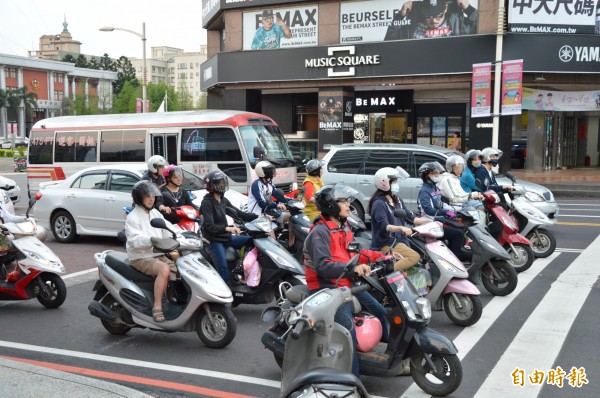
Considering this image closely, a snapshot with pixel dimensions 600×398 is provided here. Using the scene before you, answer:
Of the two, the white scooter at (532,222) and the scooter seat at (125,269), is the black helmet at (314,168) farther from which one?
the scooter seat at (125,269)

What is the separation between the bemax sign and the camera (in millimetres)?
27062

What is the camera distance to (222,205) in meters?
8.18

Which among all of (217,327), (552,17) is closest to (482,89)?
(552,17)

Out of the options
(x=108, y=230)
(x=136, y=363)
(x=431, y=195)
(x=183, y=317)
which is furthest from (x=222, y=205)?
(x=108, y=230)

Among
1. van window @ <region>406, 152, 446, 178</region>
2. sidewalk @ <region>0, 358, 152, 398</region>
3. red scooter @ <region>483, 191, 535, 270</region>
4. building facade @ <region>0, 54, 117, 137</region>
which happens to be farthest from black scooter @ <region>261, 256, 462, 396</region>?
building facade @ <region>0, 54, 117, 137</region>

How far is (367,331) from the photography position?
542 cm

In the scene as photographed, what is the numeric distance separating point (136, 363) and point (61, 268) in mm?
2435

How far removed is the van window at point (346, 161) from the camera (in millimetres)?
15078

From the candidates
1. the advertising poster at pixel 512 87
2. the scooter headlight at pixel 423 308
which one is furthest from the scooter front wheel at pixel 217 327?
the advertising poster at pixel 512 87

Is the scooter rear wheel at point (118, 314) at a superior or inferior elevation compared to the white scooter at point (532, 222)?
inferior

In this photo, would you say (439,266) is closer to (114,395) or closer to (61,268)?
(114,395)

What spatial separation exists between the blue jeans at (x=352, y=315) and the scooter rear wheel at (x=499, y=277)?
3.74 m

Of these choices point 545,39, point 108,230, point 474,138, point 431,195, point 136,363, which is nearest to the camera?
point 136,363

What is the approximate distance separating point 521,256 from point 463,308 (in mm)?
3086
